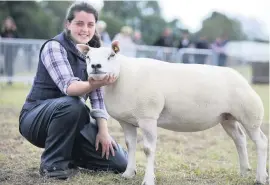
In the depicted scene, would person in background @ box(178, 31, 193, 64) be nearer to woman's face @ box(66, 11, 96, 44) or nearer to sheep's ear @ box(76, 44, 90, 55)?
woman's face @ box(66, 11, 96, 44)

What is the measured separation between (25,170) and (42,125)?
0.57 m

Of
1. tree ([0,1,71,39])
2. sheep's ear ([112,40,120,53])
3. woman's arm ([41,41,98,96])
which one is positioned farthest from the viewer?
tree ([0,1,71,39])

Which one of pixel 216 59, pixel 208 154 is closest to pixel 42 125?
pixel 208 154

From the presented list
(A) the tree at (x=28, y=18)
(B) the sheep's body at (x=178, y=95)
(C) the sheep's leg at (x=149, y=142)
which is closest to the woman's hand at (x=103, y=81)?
(B) the sheep's body at (x=178, y=95)

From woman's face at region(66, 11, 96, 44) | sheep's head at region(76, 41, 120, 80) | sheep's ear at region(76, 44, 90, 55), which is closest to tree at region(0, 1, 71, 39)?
woman's face at region(66, 11, 96, 44)

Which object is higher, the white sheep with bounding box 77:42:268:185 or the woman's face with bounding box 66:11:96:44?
the woman's face with bounding box 66:11:96:44

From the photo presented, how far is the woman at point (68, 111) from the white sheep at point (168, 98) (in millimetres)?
327

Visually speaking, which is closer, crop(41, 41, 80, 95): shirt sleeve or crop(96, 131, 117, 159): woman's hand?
crop(41, 41, 80, 95): shirt sleeve

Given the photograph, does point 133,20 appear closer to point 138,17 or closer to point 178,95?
point 138,17

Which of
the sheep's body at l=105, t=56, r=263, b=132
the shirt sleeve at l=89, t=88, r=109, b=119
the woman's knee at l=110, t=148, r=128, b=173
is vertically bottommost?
the woman's knee at l=110, t=148, r=128, b=173

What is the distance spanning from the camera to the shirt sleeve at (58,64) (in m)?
4.11

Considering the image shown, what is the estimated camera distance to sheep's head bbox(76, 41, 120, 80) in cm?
361

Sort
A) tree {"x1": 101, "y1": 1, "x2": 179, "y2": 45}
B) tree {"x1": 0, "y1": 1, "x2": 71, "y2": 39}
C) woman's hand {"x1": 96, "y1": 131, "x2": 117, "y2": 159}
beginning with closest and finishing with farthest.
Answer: woman's hand {"x1": 96, "y1": 131, "x2": 117, "y2": 159}
tree {"x1": 0, "y1": 1, "x2": 71, "y2": 39}
tree {"x1": 101, "y1": 1, "x2": 179, "y2": 45}

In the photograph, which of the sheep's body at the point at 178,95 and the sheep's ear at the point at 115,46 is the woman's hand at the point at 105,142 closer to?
the sheep's body at the point at 178,95
